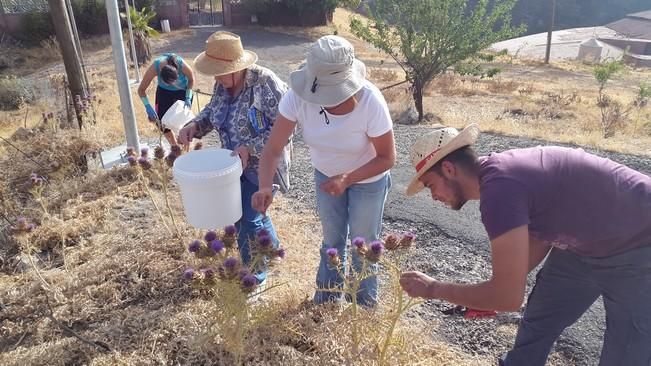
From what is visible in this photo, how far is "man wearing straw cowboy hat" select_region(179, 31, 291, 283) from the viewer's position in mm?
2561

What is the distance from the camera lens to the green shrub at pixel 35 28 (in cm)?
2091

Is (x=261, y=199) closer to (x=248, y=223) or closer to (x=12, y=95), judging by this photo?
(x=248, y=223)

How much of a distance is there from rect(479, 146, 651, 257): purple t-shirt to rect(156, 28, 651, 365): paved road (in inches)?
43.3

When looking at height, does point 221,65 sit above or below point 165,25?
above

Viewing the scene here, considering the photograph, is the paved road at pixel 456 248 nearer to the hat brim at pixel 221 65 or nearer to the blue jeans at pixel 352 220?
the blue jeans at pixel 352 220

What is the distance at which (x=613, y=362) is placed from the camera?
1778mm

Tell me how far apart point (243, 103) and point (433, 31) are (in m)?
9.29

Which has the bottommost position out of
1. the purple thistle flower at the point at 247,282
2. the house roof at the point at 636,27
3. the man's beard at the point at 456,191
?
the house roof at the point at 636,27

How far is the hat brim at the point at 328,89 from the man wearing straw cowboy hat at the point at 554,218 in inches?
16.0

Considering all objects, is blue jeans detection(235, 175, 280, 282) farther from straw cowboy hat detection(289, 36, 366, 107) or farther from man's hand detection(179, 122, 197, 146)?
straw cowboy hat detection(289, 36, 366, 107)

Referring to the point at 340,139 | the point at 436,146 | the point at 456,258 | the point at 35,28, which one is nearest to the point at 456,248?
the point at 456,258

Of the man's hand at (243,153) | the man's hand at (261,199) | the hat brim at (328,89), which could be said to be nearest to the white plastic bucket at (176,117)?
the man's hand at (243,153)

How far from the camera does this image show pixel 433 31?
428 inches

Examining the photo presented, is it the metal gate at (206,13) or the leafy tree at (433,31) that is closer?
the leafy tree at (433,31)
